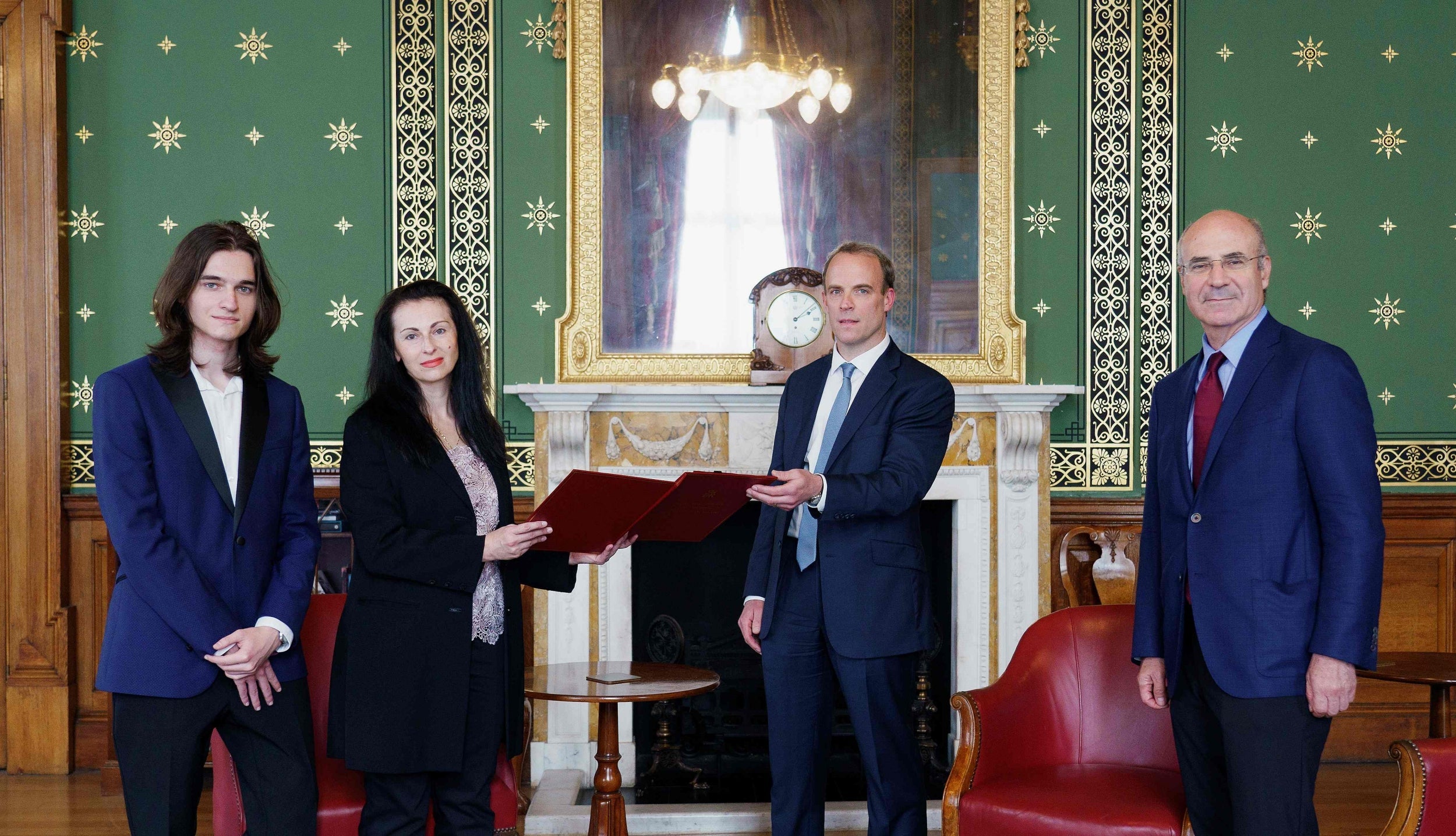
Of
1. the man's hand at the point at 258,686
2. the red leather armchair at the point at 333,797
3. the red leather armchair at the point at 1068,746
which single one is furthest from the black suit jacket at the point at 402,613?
the red leather armchair at the point at 1068,746

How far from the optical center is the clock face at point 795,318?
4.46 m

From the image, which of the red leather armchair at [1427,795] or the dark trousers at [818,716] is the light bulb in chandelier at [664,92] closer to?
the dark trousers at [818,716]

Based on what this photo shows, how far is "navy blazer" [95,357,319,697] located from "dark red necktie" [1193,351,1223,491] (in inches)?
72.1

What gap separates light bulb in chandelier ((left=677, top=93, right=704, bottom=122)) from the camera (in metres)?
4.58

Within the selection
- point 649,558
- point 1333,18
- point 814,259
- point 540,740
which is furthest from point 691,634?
point 1333,18

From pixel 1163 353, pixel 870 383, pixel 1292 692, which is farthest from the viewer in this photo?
pixel 1163 353

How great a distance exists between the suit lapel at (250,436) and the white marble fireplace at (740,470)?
6.76ft

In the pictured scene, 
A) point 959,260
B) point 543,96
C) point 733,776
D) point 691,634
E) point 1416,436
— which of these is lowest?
point 733,776

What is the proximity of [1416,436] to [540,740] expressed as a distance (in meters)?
3.80

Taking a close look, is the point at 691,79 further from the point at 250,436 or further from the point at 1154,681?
the point at 1154,681

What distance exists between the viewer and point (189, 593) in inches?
83.5

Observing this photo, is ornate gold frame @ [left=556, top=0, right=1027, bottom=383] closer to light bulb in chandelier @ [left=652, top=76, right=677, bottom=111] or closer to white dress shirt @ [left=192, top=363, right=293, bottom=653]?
light bulb in chandelier @ [left=652, top=76, right=677, bottom=111]

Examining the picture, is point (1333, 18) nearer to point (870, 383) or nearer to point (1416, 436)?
point (1416, 436)

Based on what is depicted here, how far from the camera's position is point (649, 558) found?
15.4 ft
